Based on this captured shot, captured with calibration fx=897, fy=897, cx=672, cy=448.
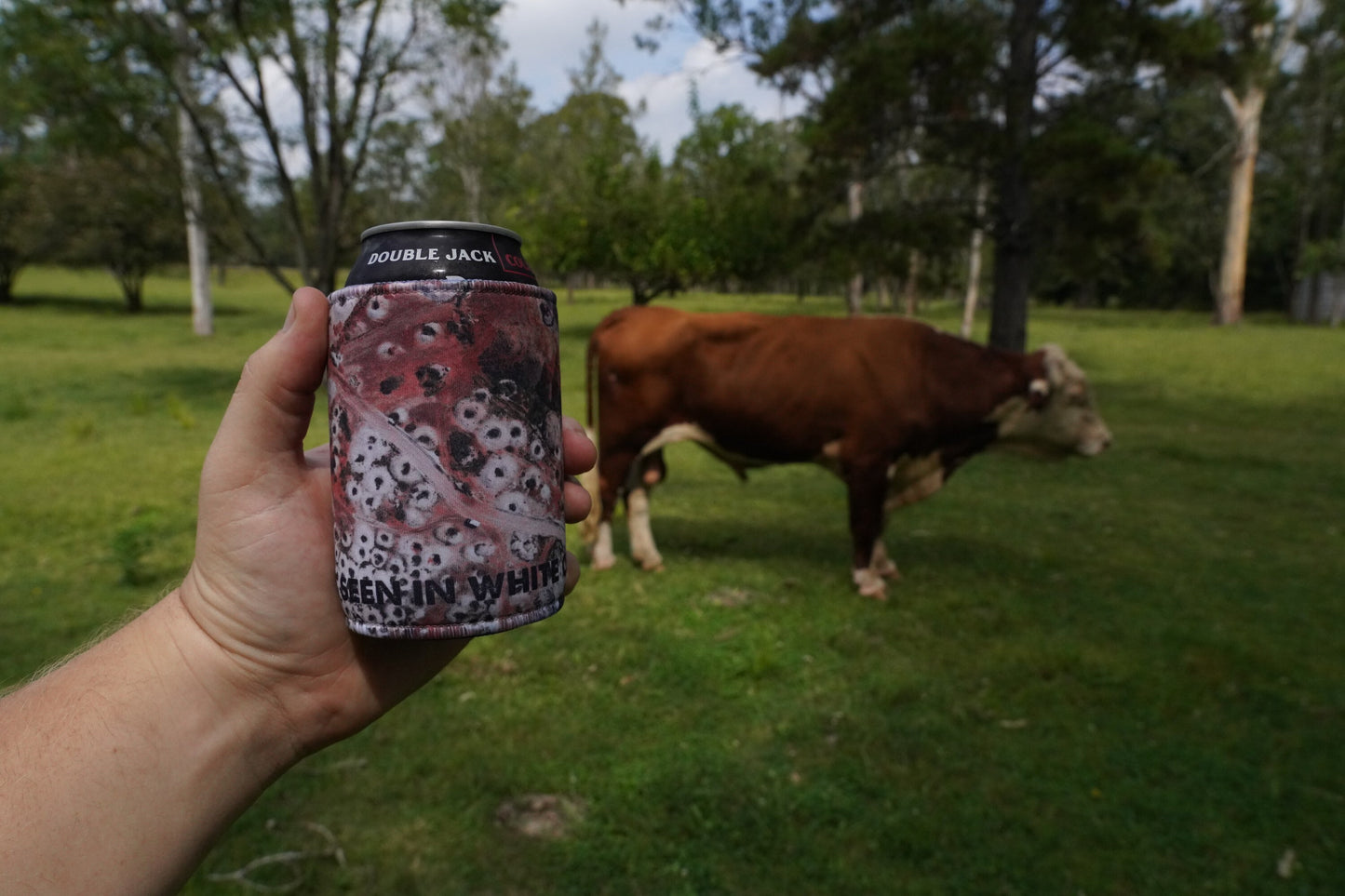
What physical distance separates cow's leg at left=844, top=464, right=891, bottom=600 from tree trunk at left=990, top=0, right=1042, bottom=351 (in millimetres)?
4771

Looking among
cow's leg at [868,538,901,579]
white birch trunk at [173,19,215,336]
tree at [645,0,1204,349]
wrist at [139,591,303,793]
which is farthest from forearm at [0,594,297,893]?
white birch trunk at [173,19,215,336]

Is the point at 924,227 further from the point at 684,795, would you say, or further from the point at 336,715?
the point at 336,715

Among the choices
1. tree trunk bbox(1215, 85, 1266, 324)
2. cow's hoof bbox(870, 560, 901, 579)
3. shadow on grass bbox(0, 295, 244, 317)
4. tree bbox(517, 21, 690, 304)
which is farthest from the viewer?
shadow on grass bbox(0, 295, 244, 317)

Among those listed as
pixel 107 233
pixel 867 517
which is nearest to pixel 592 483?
pixel 867 517

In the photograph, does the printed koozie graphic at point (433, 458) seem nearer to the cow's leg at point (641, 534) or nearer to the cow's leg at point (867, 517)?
the cow's leg at point (867, 517)

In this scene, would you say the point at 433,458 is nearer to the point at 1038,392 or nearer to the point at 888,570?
the point at 888,570

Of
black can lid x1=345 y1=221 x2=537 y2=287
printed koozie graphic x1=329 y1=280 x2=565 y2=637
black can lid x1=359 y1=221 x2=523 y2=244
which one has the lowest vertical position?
printed koozie graphic x1=329 y1=280 x2=565 y2=637

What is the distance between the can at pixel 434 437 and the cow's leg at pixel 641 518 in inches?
160

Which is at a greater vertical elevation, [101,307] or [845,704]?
[101,307]

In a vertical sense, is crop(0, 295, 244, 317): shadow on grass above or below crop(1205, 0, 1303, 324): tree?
below

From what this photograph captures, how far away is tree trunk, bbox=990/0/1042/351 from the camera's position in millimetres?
8625

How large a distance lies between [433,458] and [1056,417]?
16.2 feet

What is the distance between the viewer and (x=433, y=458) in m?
1.48

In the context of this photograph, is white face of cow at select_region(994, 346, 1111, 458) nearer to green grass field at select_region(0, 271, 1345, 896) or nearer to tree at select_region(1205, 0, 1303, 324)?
green grass field at select_region(0, 271, 1345, 896)
